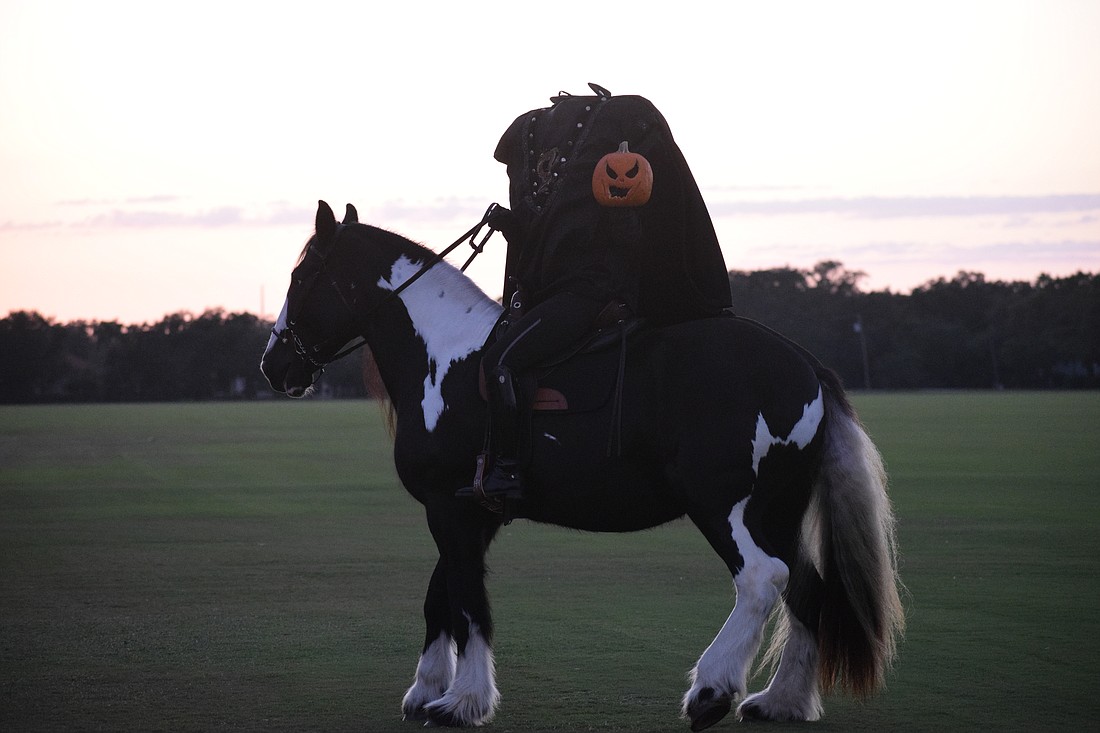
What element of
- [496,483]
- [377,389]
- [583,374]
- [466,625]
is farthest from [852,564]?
[377,389]

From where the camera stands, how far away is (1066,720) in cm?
662

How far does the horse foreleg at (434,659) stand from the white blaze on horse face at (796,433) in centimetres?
164

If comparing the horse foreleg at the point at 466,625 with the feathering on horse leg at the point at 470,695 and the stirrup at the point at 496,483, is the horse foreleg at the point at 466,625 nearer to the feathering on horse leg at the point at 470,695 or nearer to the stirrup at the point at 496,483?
the feathering on horse leg at the point at 470,695

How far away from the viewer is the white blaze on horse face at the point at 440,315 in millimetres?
7172

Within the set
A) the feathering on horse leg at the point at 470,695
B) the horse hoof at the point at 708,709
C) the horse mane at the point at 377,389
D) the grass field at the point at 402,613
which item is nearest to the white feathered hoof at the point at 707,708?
the horse hoof at the point at 708,709

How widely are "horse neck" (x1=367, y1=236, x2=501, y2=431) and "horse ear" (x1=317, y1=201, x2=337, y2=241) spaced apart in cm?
35

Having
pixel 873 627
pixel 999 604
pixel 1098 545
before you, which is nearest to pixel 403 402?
pixel 873 627

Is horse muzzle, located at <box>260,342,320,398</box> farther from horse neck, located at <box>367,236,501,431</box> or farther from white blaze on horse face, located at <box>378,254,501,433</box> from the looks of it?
white blaze on horse face, located at <box>378,254,501,433</box>

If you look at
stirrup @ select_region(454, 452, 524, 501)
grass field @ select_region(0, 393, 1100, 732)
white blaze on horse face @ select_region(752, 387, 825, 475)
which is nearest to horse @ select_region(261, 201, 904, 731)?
white blaze on horse face @ select_region(752, 387, 825, 475)

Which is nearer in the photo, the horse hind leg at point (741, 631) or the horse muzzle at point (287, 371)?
the horse hind leg at point (741, 631)

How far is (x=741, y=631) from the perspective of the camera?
646cm

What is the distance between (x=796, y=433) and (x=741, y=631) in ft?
3.02

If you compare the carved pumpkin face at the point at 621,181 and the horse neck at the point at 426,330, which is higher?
the carved pumpkin face at the point at 621,181

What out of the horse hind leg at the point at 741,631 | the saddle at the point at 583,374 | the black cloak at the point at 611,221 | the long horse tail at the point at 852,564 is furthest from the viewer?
the black cloak at the point at 611,221
